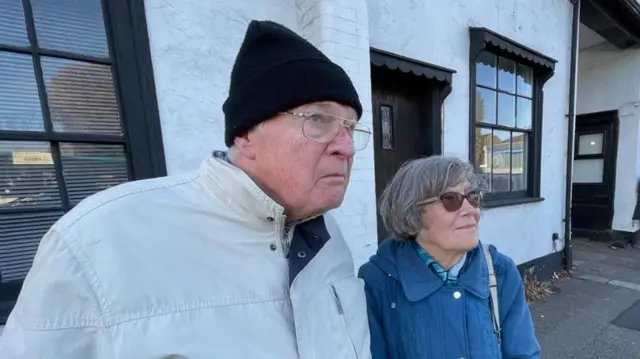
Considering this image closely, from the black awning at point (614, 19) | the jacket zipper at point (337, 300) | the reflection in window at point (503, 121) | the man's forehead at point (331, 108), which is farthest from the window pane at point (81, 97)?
the black awning at point (614, 19)

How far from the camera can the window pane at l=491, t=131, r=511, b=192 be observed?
12.7ft

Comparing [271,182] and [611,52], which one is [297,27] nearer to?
[271,182]

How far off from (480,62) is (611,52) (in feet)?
15.0

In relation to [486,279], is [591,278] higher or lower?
lower

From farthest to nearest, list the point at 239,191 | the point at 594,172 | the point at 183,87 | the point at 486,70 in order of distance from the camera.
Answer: the point at 594,172
the point at 486,70
the point at 183,87
the point at 239,191

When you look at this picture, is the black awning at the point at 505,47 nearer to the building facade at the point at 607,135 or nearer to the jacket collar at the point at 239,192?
the building facade at the point at 607,135

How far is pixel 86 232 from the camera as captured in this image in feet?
2.02

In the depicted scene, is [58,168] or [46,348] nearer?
[46,348]

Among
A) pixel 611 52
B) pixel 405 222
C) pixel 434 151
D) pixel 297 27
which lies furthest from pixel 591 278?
pixel 297 27

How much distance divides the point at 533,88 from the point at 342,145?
15.0 feet

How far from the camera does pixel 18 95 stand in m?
1.46

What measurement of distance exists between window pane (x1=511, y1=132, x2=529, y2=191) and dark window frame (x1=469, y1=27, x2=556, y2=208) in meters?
0.05

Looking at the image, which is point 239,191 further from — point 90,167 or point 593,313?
point 593,313

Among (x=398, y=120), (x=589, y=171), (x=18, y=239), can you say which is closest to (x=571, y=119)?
(x=589, y=171)
